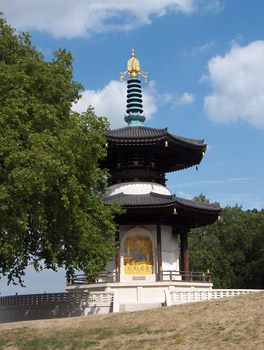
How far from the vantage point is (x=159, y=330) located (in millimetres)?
18734

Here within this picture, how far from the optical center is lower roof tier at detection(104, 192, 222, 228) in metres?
29.6

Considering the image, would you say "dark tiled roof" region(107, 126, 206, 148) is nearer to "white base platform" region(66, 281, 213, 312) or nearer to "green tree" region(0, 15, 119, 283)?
"green tree" region(0, 15, 119, 283)

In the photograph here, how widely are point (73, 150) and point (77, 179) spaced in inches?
54.7

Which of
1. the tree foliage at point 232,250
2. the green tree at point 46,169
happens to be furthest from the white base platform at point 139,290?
the tree foliage at point 232,250

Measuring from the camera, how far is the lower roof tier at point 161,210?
2959 cm

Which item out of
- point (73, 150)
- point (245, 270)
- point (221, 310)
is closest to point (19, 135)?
point (73, 150)

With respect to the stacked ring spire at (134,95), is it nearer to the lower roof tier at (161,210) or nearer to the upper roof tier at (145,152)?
the upper roof tier at (145,152)

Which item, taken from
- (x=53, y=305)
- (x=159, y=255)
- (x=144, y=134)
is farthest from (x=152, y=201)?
(x=53, y=305)

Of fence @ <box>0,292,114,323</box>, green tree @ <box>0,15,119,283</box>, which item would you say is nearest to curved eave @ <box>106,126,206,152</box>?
green tree @ <box>0,15,119,283</box>

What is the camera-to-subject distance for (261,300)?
69.0ft

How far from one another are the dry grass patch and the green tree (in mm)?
3492

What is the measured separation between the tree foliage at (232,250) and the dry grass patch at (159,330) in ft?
111

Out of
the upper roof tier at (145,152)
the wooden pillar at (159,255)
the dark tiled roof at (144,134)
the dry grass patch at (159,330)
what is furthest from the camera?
the upper roof tier at (145,152)

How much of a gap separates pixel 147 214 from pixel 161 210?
1.17 m
